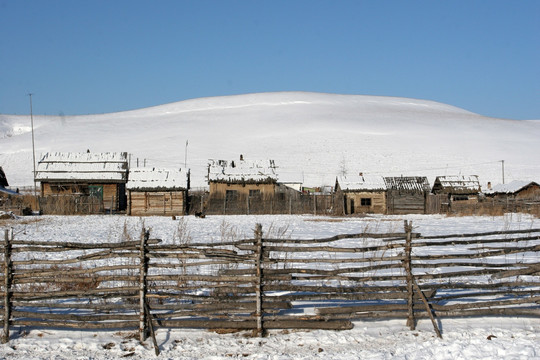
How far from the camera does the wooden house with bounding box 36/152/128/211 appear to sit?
35594 mm

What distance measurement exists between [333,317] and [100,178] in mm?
30514

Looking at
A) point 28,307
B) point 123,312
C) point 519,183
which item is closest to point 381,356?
point 123,312

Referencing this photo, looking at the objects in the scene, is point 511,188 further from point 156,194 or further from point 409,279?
point 409,279

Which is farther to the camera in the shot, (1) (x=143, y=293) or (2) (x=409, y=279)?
(2) (x=409, y=279)

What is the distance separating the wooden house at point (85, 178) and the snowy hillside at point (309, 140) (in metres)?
18.4

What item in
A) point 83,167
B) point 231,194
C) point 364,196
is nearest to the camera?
point 231,194

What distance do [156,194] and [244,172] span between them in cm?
615

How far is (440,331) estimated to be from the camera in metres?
7.28

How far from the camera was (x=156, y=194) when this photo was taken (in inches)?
1289

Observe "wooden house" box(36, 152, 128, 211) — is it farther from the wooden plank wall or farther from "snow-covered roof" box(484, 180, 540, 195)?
"snow-covered roof" box(484, 180, 540, 195)

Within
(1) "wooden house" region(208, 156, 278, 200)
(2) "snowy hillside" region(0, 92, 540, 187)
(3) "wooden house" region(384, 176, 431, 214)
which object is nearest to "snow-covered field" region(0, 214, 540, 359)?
(1) "wooden house" region(208, 156, 278, 200)

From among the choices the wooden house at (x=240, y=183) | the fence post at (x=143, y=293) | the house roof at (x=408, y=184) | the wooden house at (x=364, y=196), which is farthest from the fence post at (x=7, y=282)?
the house roof at (x=408, y=184)

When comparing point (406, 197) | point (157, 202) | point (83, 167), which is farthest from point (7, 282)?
point (406, 197)

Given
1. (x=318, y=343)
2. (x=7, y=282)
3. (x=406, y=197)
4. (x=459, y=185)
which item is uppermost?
(x=459, y=185)
